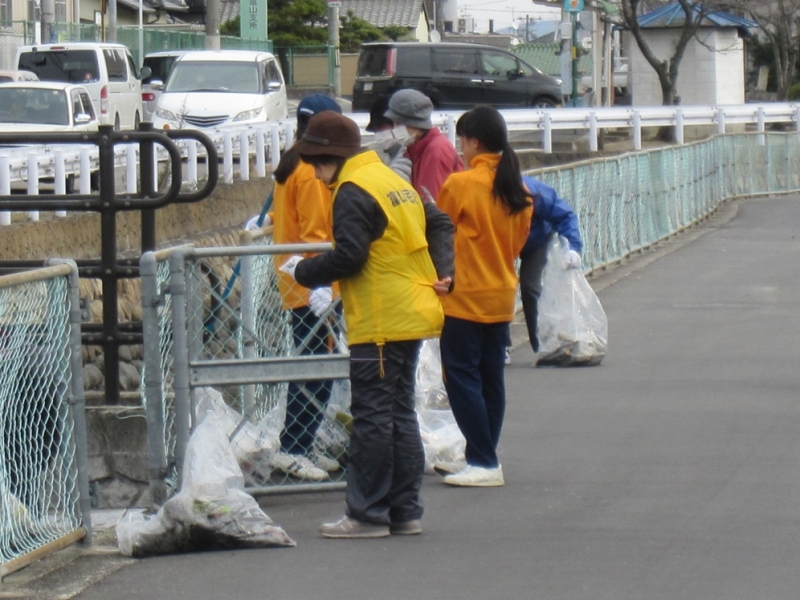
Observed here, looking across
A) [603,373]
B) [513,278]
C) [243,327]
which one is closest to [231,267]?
[243,327]

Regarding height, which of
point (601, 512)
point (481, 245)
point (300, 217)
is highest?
point (300, 217)

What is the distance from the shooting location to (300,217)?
6.84 meters

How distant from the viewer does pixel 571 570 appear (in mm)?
5434

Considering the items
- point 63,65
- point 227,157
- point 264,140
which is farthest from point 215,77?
point 227,157

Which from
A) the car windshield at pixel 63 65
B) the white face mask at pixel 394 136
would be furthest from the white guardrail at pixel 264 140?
the white face mask at pixel 394 136

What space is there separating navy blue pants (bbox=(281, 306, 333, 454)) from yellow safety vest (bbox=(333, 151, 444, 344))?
914 millimetres

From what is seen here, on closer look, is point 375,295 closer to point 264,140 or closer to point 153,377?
point 153,377

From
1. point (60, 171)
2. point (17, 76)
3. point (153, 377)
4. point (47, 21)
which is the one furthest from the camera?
point (47, 21)

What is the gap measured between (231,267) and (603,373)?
3.91 metres

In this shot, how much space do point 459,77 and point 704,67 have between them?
6.64 meters

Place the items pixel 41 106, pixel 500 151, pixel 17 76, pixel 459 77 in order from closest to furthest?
pixel 500 151 → pixel 41 106 → pixel 17 76 → pixel 459 77

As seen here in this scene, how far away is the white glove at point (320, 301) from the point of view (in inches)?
256

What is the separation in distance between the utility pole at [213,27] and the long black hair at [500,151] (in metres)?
31.0

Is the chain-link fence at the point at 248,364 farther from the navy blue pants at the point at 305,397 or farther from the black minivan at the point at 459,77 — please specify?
the black minivan at the point at 459,77
